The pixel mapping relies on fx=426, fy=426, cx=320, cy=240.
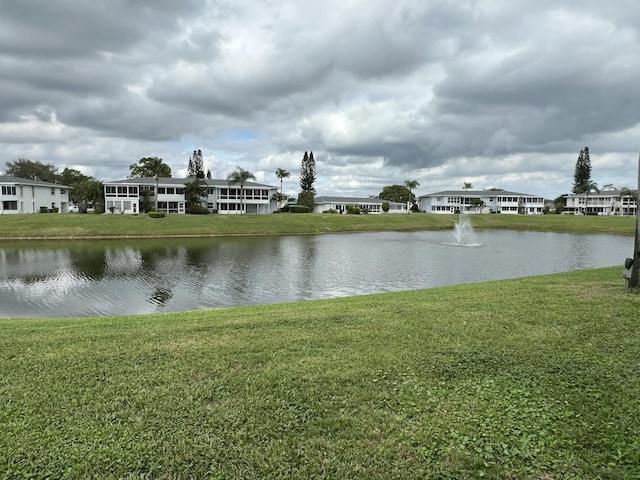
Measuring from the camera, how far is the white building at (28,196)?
71688mm

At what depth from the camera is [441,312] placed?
974 cm

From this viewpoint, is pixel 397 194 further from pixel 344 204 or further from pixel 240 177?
pixel 240 177

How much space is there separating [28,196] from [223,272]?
67.5 m

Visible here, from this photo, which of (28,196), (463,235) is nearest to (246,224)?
(463,235)

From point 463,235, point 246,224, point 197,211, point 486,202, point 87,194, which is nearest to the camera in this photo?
point 463,235

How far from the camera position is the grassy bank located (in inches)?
2090

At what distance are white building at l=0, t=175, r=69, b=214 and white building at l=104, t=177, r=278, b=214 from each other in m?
10.7

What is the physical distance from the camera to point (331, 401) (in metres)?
5.24

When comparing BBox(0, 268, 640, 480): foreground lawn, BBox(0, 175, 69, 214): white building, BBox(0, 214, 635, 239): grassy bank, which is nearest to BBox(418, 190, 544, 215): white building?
BBox(0, 214, 635, 239): grassy bank

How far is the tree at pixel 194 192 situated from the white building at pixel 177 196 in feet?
5.69

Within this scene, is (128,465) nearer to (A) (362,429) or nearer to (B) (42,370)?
(A) (362,429)

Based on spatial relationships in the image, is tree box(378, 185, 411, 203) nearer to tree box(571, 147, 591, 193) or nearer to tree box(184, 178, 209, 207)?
tree box(571, 147, 591, 193)

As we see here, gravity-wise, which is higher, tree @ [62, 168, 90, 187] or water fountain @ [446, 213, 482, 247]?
tree @ [62, 168, 90, 187]

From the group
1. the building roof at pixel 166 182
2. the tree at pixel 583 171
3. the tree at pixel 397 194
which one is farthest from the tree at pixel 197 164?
the tree at pixel 583 171
